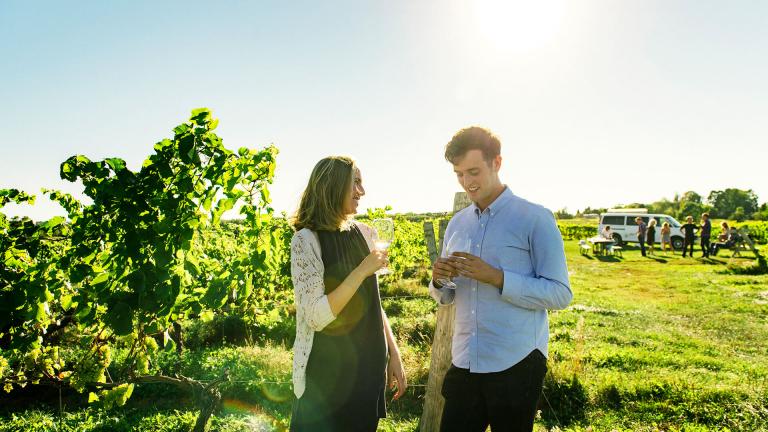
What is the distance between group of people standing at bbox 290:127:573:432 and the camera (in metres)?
2.06

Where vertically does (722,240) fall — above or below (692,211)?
below

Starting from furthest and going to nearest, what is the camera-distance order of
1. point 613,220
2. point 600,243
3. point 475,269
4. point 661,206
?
point 661,206, point 613,220, point 600,243, point 475,269

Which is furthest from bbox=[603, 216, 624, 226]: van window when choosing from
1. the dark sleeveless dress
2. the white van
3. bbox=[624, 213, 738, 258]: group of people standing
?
the dark sleeveless dress

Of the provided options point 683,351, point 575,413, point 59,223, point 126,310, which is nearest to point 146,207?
point 126,310

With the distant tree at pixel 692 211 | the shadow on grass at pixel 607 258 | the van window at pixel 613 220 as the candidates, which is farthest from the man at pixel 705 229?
the distant tree at pixel 692 211

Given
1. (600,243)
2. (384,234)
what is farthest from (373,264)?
(600,243)

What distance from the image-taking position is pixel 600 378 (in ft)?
17.8

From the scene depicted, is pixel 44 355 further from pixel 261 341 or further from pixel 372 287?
pixel 261 341

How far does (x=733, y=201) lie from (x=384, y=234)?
102535mm

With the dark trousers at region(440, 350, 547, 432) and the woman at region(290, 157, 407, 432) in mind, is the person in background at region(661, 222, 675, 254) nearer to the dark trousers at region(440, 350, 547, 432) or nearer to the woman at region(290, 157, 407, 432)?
the dark trousers at region(440, 350, 547, 432)

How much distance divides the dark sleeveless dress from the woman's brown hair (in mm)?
69

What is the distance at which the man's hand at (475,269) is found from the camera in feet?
6.47

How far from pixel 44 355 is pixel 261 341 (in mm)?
4298

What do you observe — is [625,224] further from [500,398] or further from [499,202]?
[500,398]
